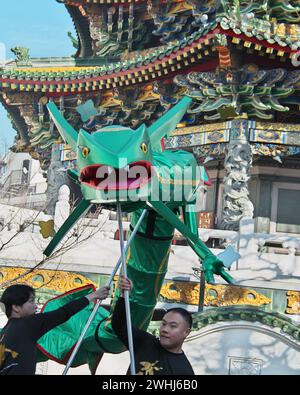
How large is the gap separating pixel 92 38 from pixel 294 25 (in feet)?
18.2

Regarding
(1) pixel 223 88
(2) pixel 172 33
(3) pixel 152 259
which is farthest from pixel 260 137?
(3) pixel 152 259

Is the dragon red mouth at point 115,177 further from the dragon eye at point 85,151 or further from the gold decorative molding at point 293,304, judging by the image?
the gold decorative molding at point 293,304

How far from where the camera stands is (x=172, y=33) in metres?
14.9

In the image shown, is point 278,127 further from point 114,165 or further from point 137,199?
point 114,165

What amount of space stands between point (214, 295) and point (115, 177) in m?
6.12

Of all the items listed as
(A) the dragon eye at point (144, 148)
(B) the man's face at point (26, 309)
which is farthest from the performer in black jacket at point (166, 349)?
(A) the dragon eye at point (144, 148)

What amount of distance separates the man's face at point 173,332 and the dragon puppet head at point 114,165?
2.53 ft

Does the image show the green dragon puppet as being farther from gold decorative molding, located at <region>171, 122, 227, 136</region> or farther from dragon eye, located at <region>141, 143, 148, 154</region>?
gold decorative molding, located at <region>171, 122, 227, 136</region>

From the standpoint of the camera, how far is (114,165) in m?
4.09

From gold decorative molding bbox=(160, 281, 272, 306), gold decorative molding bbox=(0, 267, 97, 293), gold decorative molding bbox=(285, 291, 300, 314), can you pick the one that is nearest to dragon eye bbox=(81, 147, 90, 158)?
gold decorative molding bbox=(160, 281, 272, 306)

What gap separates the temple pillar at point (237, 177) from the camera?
1192cm

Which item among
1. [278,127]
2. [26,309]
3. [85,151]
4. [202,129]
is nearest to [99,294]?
[26,309]

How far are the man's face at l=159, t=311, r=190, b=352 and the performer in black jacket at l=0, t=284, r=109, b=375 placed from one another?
1.76 ft

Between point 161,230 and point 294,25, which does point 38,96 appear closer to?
point 294,25
